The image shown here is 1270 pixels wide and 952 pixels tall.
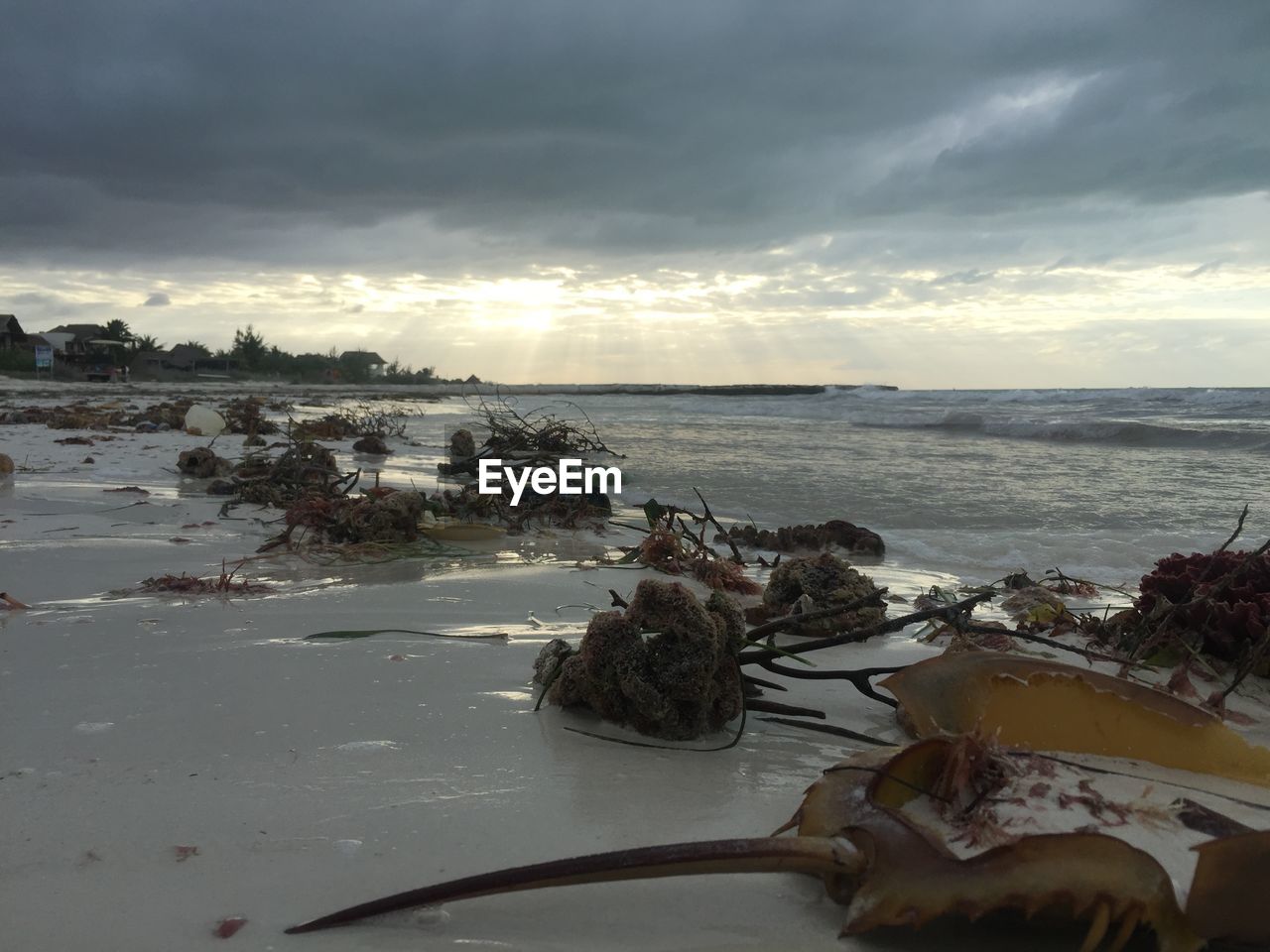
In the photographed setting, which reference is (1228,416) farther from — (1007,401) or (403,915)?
(403,915)

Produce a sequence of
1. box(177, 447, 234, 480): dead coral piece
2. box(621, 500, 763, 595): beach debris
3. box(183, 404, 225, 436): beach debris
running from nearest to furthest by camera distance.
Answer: box(621, 500, 763, 595): beach debris, box(177, 447, 234, 480): dead coral piece, box(183, 404, 225, 436): beach debris

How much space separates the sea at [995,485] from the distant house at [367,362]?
50.3 metres

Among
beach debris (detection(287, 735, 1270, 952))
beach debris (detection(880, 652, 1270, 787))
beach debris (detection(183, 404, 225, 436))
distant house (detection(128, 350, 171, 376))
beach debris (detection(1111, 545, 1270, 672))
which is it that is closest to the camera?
beach debris (detection(287, 735, 1270, 952))

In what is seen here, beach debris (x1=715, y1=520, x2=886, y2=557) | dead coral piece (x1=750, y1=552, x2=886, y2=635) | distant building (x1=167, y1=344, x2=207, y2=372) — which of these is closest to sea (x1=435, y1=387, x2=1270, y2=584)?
beach debris (x1=715, y1=520, x2=886, y2=557)

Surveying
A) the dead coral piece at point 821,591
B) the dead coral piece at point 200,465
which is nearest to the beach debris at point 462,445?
the dead coral piece at point 200,465

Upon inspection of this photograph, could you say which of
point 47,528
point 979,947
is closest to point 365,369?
point 47,528

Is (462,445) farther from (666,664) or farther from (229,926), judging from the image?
(229,926)

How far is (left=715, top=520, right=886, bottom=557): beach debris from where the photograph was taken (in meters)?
4.44

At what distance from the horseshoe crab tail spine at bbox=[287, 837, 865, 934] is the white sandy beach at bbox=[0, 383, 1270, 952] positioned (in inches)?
4.1

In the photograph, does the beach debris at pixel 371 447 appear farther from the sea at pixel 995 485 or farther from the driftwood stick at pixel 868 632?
the driftwood stick at pixel 868 632

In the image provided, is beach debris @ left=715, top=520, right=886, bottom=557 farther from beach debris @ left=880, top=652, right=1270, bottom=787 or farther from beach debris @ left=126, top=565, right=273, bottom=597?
beach debris @ left=880, top=652, right=1270, bottom=787

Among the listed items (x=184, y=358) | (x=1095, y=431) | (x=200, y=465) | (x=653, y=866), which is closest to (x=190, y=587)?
(x=653, y=866)

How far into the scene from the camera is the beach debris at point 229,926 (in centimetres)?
97

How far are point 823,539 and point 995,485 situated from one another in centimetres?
353
